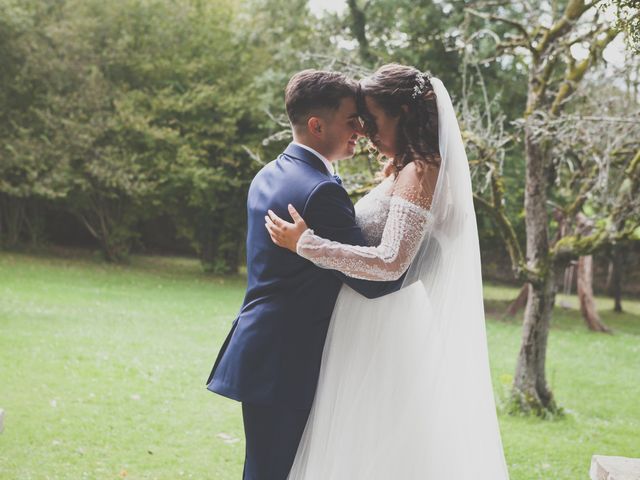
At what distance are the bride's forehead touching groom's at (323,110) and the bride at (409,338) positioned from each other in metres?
0.09

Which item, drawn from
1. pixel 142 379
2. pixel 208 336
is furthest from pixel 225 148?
pixel 142 379

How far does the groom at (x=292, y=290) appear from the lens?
2746 millimetres

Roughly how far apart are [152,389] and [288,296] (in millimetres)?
5283

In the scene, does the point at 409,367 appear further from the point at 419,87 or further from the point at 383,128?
the point at 419,87

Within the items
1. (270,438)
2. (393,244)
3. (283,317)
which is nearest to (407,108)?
(393,244)

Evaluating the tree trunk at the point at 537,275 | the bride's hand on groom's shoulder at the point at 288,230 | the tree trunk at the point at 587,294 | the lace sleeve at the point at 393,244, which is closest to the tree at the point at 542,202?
the tree trunk at the point at 537,275

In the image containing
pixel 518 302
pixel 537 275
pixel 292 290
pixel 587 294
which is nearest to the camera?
pixel 292 290

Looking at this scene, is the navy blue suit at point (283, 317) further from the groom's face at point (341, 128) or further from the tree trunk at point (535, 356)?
the tree trunk at point (535, 356)

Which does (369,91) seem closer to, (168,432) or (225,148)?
(168,432)

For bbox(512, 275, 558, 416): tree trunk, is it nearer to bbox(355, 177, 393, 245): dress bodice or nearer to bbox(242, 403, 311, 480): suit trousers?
bbox(355, 177, 393, 245): dress bodice

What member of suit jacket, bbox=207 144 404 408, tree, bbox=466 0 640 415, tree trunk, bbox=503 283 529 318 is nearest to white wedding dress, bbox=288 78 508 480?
suit jacket, bbox=207 144 404 408

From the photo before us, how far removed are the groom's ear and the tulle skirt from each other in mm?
627

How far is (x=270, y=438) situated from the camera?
9.34ft

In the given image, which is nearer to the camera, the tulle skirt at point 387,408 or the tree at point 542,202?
the tulle skirt at point 387,408
